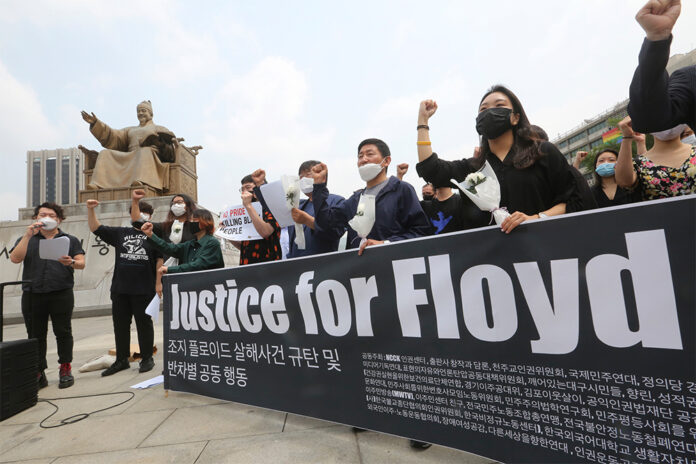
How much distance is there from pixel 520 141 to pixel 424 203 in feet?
7.17

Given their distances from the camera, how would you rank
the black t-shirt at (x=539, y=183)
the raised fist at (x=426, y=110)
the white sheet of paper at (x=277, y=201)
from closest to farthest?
the black t-shirt at (x=539, y=183)
the raised fist at (x=426, y=110)
the white sheet of paper at (x=277, y=201)

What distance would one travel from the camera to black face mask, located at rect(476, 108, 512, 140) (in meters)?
1.96

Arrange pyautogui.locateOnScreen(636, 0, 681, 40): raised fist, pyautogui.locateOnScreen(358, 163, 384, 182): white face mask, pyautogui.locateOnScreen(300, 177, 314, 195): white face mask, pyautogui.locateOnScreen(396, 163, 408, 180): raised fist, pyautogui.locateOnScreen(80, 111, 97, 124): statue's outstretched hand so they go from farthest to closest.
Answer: pyautogui.locateOnScreen(80, 111, 97, 124): statue's outstretched hand → pyautogui.locateOnScreen(396, 163, 408, 180): raised fist → pyautogui.locateOnScreen(300, 177, 314, 195): white face mask → pyautogui.locateOnScreen(358, 163, 384, 182): white face mask → pyautogui.locateOnScreen(636, 0, 681, 40): raised fist

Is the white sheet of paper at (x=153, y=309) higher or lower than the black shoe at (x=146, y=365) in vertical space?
higher

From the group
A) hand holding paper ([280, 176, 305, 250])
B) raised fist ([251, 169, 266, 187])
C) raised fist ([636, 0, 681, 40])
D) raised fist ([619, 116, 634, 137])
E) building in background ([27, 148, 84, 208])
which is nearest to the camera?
raised fist ([636, 0, 681, 40])

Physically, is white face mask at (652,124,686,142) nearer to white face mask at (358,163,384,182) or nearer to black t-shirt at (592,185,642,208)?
black t-shirt at (592,185,642,208)

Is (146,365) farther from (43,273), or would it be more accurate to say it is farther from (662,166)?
(662,166)

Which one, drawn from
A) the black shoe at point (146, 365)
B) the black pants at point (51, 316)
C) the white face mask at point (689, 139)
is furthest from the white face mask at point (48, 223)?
the white face mask at point (689, 139)

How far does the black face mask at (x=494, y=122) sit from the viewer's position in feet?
6.42

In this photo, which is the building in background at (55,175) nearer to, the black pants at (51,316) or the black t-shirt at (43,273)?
the black t-shirt at (43,273)

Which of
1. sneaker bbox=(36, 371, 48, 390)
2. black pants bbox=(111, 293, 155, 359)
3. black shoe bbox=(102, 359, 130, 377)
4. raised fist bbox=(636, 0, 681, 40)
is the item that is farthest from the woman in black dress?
sneaker bbox=(36, 371, 48, 390)

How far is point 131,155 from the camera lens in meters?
12.2

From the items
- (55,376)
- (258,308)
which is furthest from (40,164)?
(258,308)

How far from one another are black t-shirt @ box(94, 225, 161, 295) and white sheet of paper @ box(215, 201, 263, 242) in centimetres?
117
